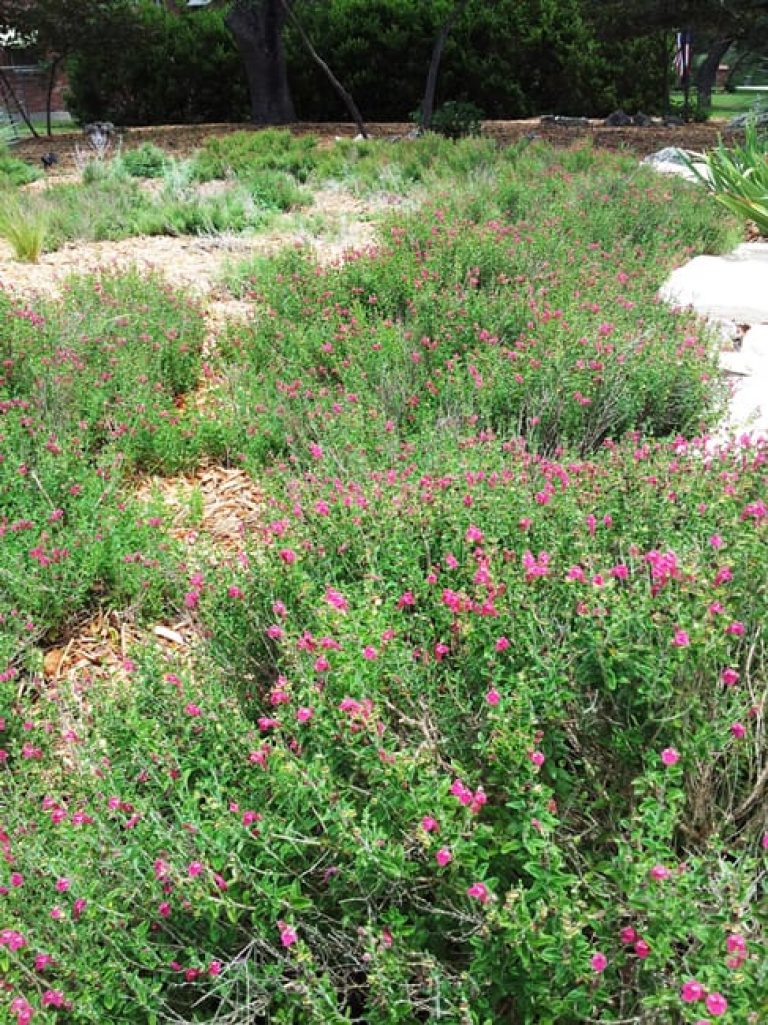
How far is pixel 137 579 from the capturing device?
317 centimetres

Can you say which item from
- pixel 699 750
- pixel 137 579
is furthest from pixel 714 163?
pixel 699 750

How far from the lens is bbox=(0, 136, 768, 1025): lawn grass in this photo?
1.55m

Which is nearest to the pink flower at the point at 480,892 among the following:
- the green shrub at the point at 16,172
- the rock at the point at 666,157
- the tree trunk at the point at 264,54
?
the rock at the point at 666,157

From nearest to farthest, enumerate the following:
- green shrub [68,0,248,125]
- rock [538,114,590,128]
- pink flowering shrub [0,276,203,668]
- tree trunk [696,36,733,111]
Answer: pink flowering shrub [0,276,203,668] → rock [538,114,590,128] → green shrub [68,0,248,125] → tree trunk [696,36,733,111]

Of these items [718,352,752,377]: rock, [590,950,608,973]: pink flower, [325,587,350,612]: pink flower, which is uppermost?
[325,587,350,612]: pink flower

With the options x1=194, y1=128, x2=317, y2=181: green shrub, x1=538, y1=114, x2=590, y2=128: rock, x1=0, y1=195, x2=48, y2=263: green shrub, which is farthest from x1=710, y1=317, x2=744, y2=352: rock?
x1=538, y1=114, x2=590, y2=128: rock

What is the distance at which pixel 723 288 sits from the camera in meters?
5.86

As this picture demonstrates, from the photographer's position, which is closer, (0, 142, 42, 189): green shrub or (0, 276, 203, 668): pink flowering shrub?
(0, 276, 203, 668): pink flowering shrub

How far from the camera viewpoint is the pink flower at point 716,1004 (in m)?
1.24

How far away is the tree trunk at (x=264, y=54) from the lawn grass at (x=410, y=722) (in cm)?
1468

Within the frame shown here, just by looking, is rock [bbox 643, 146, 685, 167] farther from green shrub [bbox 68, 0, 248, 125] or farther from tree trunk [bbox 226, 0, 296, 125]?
green shrub [bbox 68, 0, 248, 125]

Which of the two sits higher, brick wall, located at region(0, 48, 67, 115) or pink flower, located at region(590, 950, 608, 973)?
brick wall, located at region(0, 48, 67, 115)

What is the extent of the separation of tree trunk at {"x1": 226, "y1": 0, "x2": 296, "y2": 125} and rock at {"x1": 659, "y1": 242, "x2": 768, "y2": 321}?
12302 mm

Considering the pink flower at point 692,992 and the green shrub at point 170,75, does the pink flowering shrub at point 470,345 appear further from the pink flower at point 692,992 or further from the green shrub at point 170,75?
the green shrub at point 170,75
